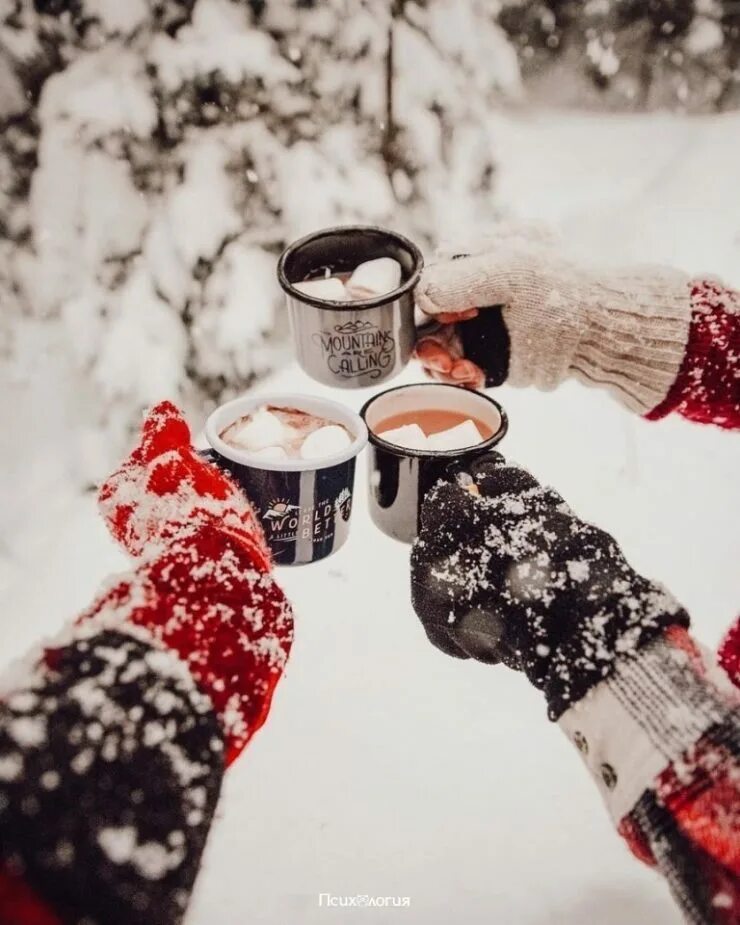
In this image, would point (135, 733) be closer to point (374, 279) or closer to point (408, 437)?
point (408, 437)

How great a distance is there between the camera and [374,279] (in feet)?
3.80

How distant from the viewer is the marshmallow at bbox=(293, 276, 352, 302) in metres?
1.13

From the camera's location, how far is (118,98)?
149 centimetres

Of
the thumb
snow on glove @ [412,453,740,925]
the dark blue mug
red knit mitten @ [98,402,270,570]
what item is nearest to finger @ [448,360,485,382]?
the thumb

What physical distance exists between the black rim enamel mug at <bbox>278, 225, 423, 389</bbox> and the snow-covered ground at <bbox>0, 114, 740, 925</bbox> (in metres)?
0.43

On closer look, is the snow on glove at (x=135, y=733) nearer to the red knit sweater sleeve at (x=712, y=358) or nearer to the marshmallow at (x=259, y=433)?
the marshmallow at (x=259, y=433)

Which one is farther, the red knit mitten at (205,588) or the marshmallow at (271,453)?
the marshmallow at (271,453)

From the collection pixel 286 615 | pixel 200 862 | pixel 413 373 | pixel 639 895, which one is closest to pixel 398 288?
pixel 286 615

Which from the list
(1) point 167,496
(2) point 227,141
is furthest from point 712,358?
(2) point 227,141

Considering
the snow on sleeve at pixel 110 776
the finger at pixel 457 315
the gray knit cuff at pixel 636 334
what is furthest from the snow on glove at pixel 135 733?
the gray knit cuff at pixel 636 334

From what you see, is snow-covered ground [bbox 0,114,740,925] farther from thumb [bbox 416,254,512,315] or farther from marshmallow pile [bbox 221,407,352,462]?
thumb [bbox 416,254,512,315]

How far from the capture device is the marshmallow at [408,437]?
1.16m

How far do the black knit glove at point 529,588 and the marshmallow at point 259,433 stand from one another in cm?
27

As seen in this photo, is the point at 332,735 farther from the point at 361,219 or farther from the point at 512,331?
the point at 361,219
